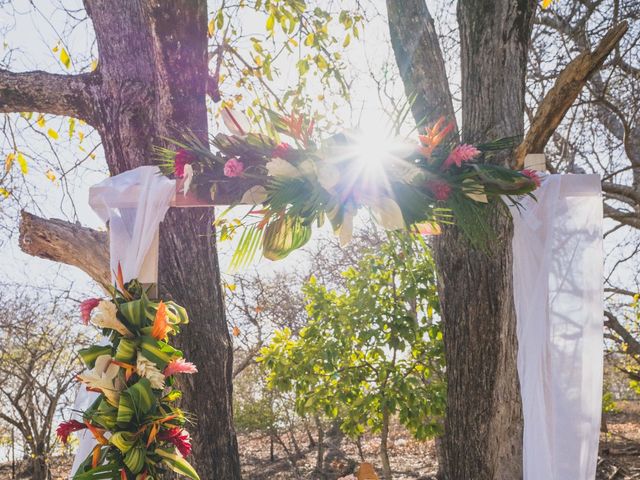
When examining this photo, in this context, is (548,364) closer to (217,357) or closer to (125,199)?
(217,357)

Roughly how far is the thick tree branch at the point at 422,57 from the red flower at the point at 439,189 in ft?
4.41

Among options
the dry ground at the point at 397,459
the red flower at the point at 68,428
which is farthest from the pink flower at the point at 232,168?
the dry ground at the point at 397,459

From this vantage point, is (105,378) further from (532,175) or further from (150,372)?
(532,175)

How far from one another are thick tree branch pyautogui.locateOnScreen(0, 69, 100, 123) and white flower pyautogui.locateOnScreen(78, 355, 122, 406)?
1.49m

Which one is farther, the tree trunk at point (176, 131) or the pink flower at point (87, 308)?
the tree trunk at point (176, 131)

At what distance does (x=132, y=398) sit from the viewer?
196 centimetres

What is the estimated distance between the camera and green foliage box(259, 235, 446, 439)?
4.07m

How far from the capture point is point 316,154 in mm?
2031

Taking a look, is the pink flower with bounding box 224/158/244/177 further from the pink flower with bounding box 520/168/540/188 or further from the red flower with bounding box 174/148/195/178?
the pink flower with bounding box 520/168/540/188

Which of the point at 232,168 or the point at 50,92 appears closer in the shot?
the point at 232,168

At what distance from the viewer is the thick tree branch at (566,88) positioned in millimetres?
2252

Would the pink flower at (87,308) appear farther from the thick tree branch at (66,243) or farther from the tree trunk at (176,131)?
the thick tree branch at (66,243)

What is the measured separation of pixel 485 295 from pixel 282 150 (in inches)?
57.5

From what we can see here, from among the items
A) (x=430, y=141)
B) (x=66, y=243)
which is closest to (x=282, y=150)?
(x=430, y=141)
